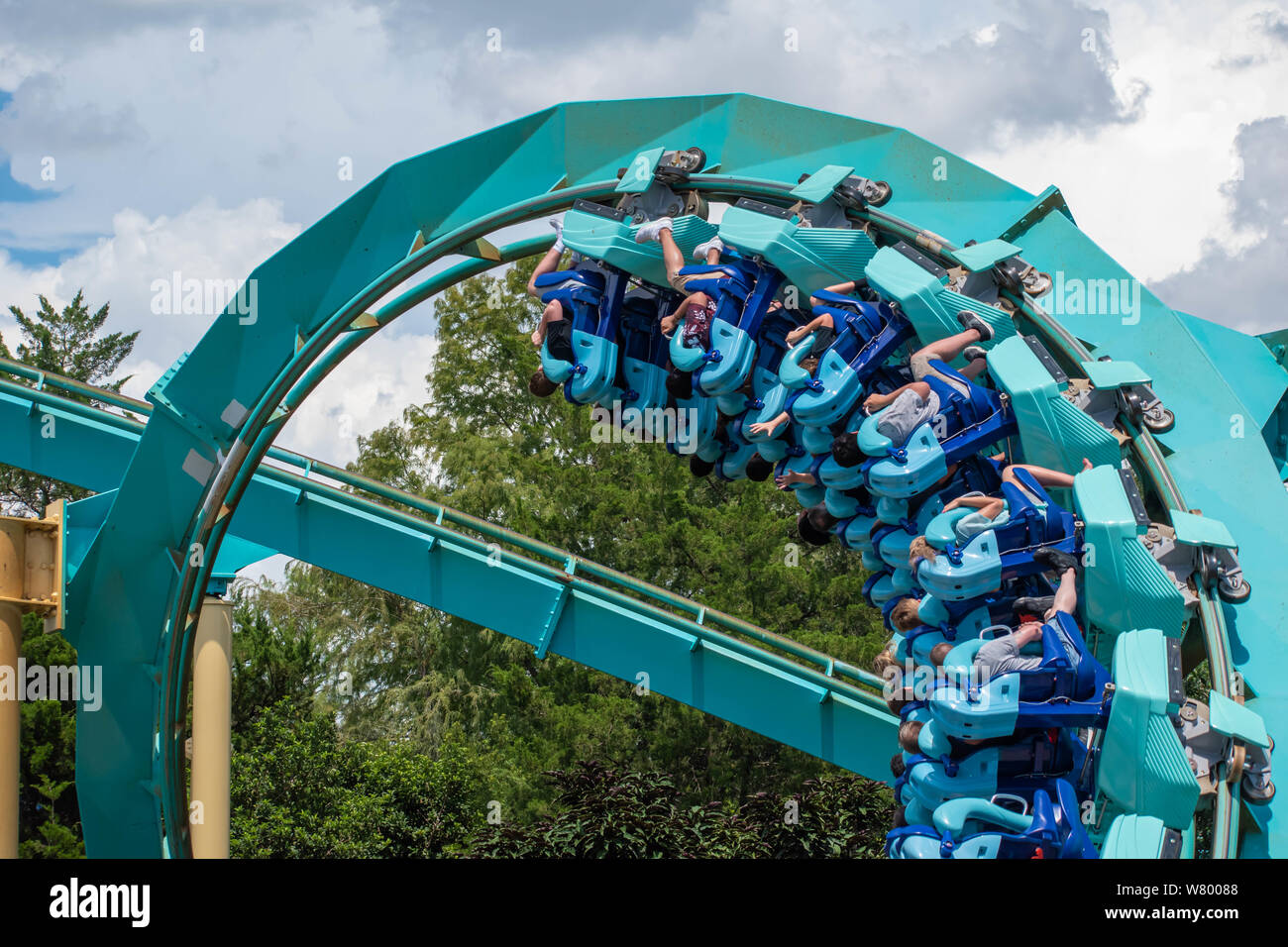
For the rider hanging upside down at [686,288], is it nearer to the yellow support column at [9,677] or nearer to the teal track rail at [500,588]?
the teal track rail at [500,588]

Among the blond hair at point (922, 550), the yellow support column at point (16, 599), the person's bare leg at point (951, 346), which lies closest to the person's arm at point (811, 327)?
the person's bare leg at point (951, 346)

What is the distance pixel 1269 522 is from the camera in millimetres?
5605

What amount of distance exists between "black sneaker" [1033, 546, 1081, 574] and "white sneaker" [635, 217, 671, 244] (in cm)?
270

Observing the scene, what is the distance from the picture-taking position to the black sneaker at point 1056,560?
5469 millimetres

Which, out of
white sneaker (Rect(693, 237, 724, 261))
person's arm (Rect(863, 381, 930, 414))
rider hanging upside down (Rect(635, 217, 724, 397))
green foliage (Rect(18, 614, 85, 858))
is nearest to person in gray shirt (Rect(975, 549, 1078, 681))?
person's arm (Rect(863, 381, 930, 414))

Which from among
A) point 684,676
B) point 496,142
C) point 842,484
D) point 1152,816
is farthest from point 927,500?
point 684,676

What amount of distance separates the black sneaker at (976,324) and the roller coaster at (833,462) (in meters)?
0.02

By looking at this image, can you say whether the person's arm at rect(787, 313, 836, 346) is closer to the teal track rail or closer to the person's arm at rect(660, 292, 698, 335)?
the person's arm at rect(660, 292, 698, 335)

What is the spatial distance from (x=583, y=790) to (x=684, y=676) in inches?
148

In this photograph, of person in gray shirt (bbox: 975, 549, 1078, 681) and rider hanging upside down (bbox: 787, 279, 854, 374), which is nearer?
person in gray shirt (bbox: 975, 549, 1078, 681)

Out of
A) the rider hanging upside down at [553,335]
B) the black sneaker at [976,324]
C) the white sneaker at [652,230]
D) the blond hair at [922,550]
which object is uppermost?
the white sneaker at [652,230]

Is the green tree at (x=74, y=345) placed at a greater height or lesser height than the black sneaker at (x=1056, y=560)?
greater

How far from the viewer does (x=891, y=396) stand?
6035 mm

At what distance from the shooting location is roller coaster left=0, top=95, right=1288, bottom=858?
531 centimetres
